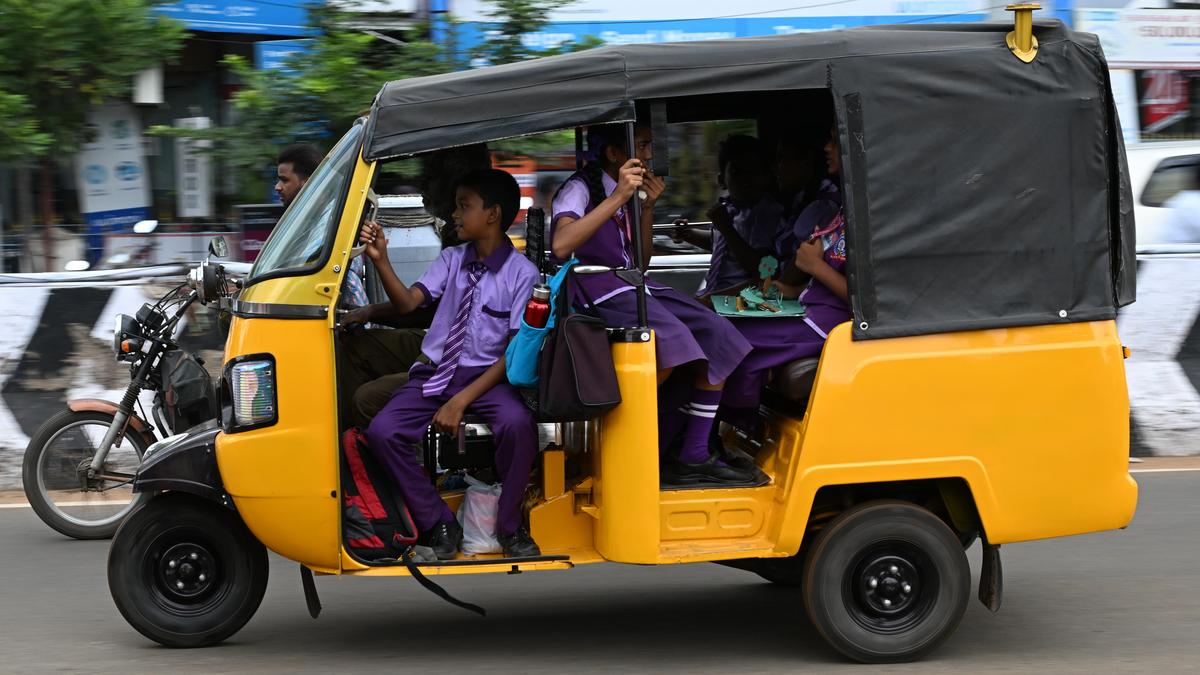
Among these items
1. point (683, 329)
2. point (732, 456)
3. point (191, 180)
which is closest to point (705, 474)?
point (732, 456)

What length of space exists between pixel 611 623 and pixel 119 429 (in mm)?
2912

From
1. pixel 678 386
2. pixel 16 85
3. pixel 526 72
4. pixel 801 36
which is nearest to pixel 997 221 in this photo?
pixel 801 36

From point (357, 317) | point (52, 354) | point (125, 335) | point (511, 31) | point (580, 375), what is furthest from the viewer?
point (511, 31)

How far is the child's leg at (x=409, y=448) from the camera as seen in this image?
482 cm

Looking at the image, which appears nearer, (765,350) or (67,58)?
(765,350)

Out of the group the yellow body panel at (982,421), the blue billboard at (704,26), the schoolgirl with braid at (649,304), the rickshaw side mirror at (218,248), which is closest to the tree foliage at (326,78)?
the blue billboard at (704,26)

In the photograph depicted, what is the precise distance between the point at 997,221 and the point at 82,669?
11.9 feet

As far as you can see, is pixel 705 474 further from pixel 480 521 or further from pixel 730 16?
pixel 730 16

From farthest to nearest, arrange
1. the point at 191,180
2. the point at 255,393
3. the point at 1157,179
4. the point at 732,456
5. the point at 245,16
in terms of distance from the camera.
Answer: the point at 245,16
the point at 191,180
the point at 1157,179
the point at 732,456
the point at 255,393

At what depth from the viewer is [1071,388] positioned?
4.75m

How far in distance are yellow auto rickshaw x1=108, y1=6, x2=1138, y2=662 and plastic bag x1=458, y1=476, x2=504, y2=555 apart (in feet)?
0.29

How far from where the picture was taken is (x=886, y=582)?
4.85 metres

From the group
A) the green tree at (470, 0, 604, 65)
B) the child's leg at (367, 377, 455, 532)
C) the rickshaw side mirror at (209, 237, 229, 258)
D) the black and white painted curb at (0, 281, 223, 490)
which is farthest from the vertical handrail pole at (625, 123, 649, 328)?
the green tree at (470, 0, 604, 65)

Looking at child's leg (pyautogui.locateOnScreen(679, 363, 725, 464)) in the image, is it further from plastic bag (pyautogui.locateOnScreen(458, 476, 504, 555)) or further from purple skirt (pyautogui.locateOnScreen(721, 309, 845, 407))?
plastic bag (pyautogui.locateOnScreen(458, 476, 504, 555))
